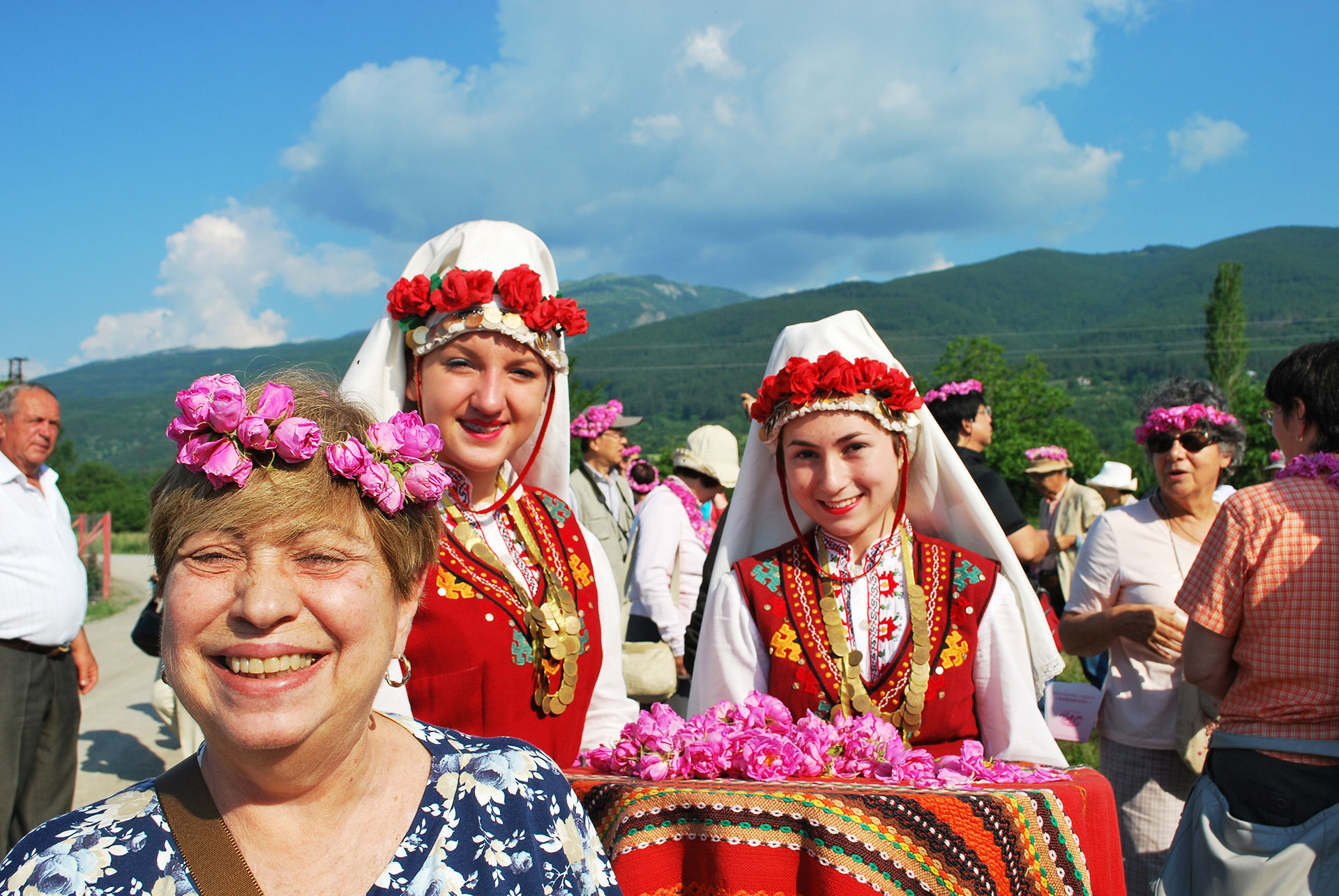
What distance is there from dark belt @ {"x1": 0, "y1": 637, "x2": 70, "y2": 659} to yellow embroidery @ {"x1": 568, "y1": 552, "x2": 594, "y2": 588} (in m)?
3.19

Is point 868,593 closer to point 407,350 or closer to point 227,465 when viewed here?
point 407,350

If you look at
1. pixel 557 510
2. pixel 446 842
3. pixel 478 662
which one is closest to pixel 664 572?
pixel 557 510

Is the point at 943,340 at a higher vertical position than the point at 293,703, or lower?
higher

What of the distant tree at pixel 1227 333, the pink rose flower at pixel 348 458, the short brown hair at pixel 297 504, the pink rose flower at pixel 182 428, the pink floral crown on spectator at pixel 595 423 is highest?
the distant tree at pixel 1227 333

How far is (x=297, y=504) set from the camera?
135cm

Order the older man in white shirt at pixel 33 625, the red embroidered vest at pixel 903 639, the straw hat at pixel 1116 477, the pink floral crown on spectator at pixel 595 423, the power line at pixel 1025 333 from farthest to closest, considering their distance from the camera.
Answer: the power line at pixel 1025 333, the pink floral crown on spectator at pixel 595 423, the straw hat at pixel 1116 477, the older man in white shirt at pixel 33 625, the red embroidered vest at pixel 903 639

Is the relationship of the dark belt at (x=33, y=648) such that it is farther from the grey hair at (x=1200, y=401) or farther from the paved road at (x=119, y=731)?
the grey hair at (x=1200, y=401)

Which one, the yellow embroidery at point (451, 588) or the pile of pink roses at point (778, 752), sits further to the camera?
the yellow embroidery at point (451, 588)

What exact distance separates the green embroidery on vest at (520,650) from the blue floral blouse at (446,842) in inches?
21.2

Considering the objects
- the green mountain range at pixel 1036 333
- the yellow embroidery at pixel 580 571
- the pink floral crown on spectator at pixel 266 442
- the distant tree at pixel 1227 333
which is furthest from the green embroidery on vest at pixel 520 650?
Answer: the green mountain range at pixel 1036 333

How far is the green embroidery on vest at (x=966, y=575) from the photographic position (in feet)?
7.93

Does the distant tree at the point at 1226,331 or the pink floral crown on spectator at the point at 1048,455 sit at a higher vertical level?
the distant tree at the point at 1226,331

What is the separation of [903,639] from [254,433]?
1684mm

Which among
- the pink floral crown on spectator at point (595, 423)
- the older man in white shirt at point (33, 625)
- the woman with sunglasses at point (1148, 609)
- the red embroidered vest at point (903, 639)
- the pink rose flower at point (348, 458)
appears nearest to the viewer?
the pink rose flower at point (348, 458)
